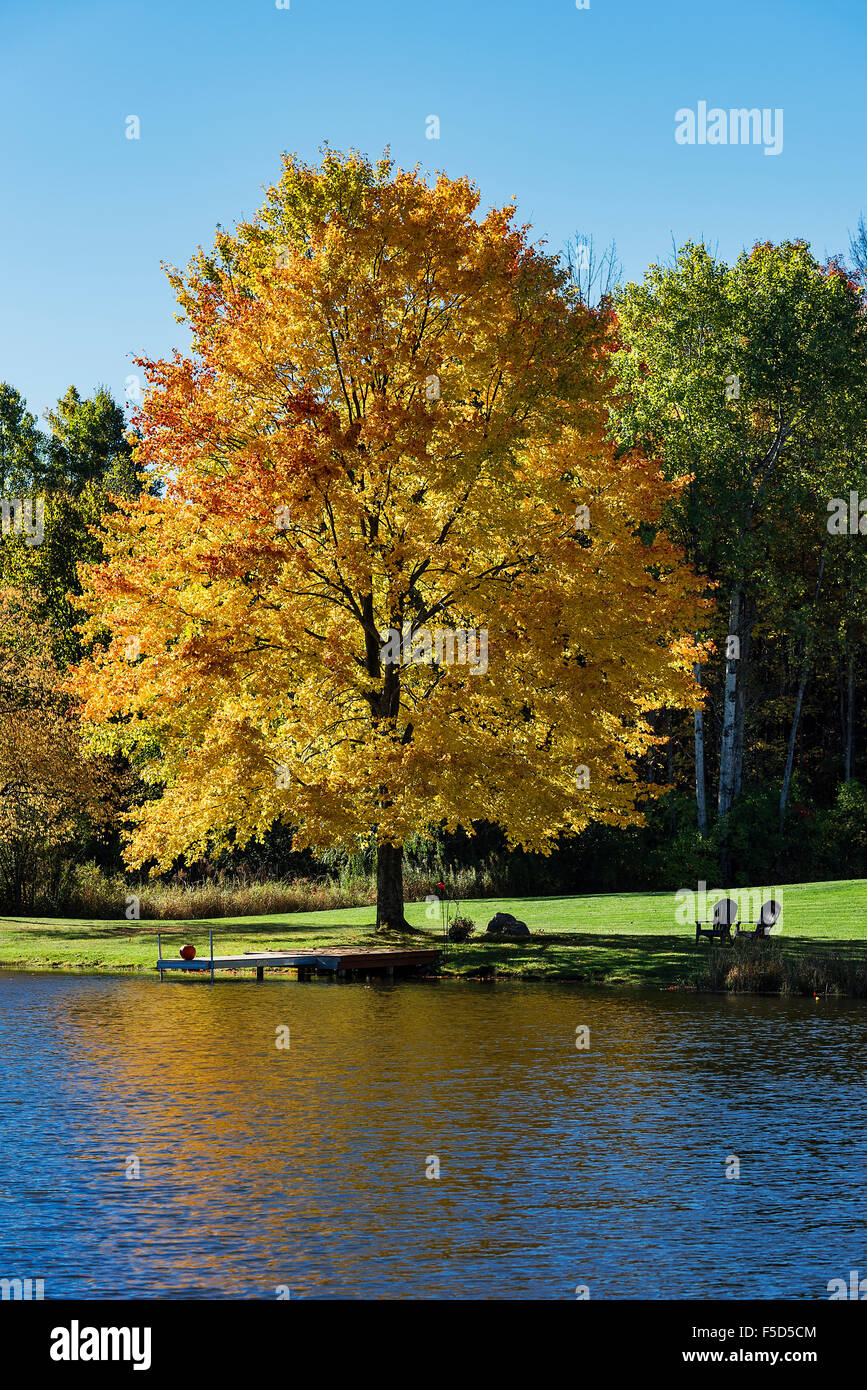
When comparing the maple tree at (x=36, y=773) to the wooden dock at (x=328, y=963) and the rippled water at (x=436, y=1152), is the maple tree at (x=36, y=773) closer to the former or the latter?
the wooden dock at (x=328, y=963)

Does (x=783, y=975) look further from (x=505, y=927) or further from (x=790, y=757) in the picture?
(x=790, y=757)

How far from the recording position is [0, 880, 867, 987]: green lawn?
28.5 metres

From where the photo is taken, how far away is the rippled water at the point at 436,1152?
429 inches

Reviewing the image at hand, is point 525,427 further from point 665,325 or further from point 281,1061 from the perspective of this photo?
point 665,325

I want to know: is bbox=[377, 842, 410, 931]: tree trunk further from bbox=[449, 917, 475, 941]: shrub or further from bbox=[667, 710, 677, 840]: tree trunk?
bbox=[667, 710, 677, 840]: tree trunk

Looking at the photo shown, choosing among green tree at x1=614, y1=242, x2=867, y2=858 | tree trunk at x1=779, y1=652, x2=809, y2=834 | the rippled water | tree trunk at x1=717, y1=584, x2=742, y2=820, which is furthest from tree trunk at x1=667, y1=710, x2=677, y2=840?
the rippled water

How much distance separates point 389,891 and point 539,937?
A: 12.1 ft

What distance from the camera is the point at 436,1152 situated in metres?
14.4

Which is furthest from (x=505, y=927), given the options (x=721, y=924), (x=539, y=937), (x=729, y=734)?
(x=729, y=734)

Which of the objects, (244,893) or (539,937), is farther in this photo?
(244,893)

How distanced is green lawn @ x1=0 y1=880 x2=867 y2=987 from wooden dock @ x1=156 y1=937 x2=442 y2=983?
823mm

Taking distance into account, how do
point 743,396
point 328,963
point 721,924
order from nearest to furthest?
point 328,963 → point 721,924 → point 743,396

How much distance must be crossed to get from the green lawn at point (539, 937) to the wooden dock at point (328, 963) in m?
0.82
